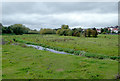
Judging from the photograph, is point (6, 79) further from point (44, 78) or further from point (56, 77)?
point (56, 77)

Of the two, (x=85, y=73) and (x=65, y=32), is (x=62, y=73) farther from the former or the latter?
(x=65, y=32)

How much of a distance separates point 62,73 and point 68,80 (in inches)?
64.4

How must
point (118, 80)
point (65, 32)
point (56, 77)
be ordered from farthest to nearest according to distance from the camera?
point (65, 32)
point (56, 77)
point (118, 80)

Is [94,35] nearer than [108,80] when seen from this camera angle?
No

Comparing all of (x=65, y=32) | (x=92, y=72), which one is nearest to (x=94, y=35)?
(x=65, y=32)

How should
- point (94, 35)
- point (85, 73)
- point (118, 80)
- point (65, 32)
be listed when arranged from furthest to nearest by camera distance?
1. point (65, 32)
2. point (94, 35)
3. point (85, 73)
4. point (118, 80)

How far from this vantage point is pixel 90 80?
10.1 m

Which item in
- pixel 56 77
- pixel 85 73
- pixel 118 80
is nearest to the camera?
pixel 118 80

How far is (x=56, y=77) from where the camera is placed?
35.1ft

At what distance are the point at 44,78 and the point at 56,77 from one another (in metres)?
1.13

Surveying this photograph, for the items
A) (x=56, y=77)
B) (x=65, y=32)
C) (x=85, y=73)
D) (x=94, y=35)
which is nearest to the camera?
(x=56, y=77)

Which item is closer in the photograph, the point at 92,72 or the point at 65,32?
the point at 92,72

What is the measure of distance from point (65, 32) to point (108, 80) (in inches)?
3429

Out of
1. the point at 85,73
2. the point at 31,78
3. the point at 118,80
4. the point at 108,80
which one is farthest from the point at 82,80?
the point at 31,78
